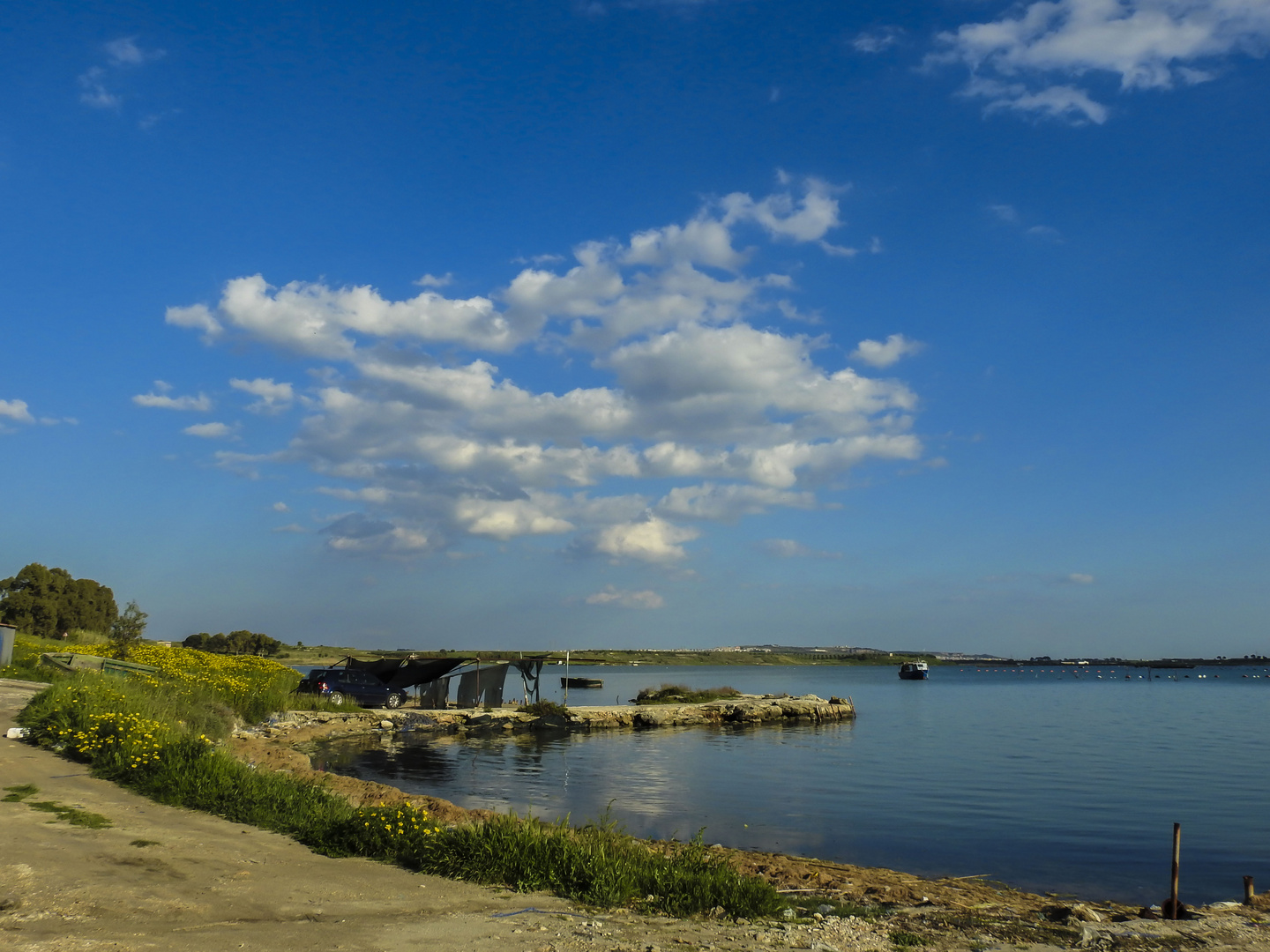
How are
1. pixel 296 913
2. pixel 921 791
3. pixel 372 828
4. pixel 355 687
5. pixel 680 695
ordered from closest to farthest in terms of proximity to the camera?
pixel 296 913, pixel 372 828, pixel 921 791, pixel 355 687, pixel 680 695

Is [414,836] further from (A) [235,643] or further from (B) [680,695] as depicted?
(A) [235,643]

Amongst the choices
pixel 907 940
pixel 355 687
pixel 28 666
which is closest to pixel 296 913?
pixel 907 940

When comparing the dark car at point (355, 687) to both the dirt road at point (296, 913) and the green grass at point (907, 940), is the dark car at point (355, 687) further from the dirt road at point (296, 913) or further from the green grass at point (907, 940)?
the green grass at point (907, 940)

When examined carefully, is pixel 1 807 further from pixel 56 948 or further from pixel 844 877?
pixel 844 877

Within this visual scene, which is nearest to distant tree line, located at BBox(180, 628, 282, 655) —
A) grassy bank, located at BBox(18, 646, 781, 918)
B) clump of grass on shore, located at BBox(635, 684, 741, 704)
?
clump of grass on shore, located at BBox(635, 684, 741, 704)

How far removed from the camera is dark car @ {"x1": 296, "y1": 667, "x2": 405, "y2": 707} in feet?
145

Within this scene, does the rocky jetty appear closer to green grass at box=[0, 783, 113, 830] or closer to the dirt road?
green grass at box=[0, 783, 113, 830]

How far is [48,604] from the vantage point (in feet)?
216

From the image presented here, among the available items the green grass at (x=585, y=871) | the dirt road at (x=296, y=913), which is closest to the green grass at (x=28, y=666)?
the dirt road at (x=296, y=913)

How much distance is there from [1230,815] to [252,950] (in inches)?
1011

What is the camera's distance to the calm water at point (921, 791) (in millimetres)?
17719

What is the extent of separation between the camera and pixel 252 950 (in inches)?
295

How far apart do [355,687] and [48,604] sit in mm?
36789

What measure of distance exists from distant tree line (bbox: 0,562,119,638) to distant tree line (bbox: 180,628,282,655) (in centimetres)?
3624
